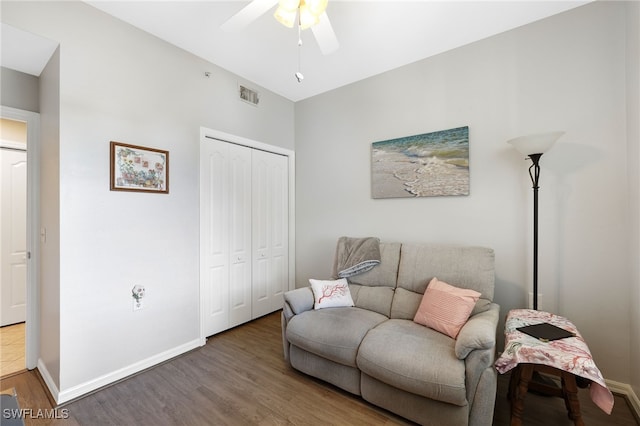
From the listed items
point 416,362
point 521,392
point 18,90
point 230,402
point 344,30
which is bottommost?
point 230,402

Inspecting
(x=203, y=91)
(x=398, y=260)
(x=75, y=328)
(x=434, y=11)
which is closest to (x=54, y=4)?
(x=203, y=91)

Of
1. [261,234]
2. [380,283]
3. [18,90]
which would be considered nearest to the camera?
[18,90]

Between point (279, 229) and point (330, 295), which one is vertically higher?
point (279, 229)

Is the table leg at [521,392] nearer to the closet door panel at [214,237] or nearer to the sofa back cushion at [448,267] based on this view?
the sofa back cushion at [448,267]

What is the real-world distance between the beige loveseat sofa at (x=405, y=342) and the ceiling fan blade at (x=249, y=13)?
198 centimetres

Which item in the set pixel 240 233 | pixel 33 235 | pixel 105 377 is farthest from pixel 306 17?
pixel 105 377

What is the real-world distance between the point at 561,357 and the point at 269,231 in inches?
115

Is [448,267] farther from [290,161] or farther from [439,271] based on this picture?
[290,161]

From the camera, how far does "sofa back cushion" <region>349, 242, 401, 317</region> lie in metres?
2.50

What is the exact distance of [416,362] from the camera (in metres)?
1.67

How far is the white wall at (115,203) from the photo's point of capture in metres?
1.98

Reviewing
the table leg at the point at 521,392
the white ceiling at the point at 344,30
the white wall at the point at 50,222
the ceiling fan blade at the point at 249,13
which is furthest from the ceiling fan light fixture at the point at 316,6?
the table leg at the point at 521,392

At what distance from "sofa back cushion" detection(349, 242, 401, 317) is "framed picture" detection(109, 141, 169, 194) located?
196cm

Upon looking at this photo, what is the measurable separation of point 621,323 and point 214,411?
2899 millimetres
